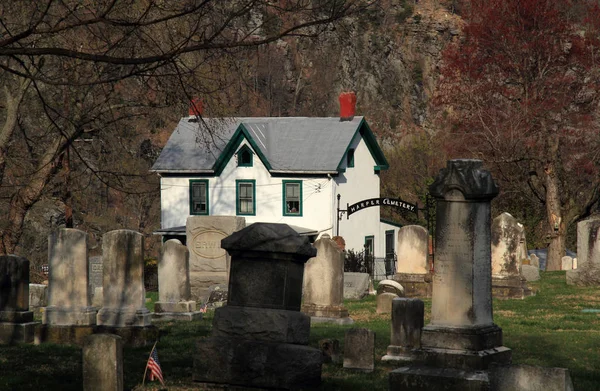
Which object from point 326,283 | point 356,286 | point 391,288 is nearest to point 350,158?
point 356,286

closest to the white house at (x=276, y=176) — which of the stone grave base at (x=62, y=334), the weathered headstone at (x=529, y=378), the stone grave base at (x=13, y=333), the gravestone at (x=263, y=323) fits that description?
the stone grave base at (x=62, y=334)

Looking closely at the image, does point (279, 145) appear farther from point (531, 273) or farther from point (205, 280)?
point (531, 273)

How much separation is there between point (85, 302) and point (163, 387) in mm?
5136

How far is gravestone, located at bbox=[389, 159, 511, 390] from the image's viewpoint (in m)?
11.5

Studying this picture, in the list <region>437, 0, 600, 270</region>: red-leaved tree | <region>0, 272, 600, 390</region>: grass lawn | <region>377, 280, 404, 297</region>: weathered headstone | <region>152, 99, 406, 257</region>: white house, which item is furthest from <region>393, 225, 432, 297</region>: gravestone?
<region>152, 99, 406, 257</region>: white house

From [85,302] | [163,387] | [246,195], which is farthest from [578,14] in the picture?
[163,387]

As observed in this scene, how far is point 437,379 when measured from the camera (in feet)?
36.9

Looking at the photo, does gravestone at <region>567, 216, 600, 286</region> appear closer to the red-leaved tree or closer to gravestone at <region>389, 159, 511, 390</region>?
the red-leaved tree

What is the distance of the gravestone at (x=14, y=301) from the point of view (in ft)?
53.5

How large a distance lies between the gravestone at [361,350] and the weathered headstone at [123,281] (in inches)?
169

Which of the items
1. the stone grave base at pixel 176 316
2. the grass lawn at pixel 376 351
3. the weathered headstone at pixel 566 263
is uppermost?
the weathered headstone at pixel 566 263

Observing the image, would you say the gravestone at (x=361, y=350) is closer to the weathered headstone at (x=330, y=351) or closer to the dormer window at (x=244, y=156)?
the weathered headstone at (x=330, y=351)

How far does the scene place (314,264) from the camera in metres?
20.6

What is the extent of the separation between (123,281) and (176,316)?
16.2ft
